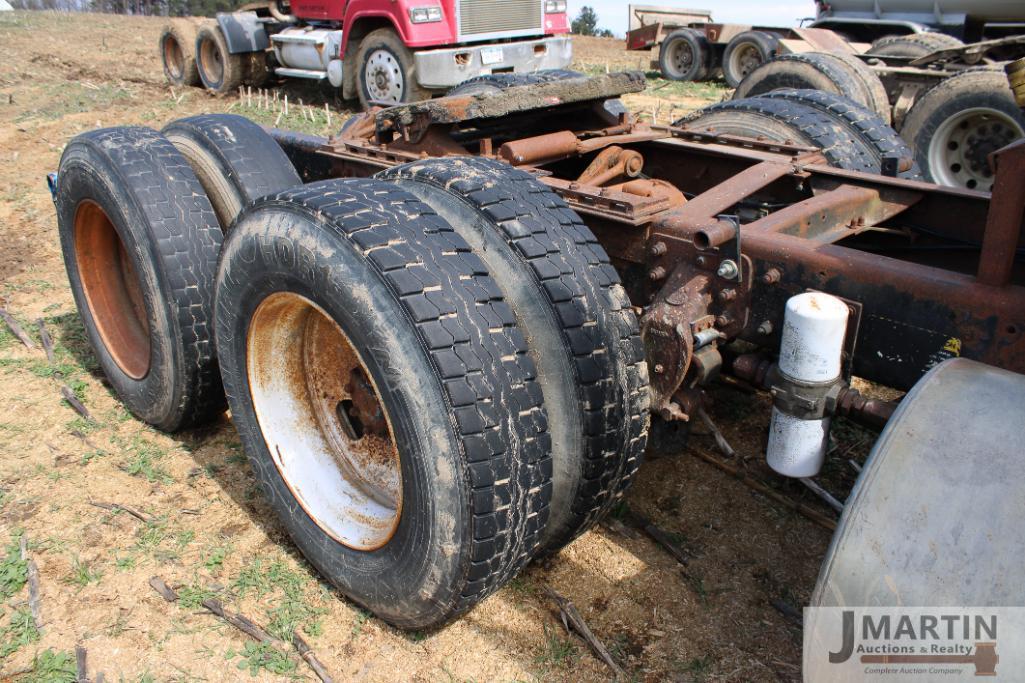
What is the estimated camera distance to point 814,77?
21.7ft

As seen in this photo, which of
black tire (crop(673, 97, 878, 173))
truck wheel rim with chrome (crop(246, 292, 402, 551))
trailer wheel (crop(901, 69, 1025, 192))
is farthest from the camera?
trailer wheel (crop(901, 69, 1025, 192))

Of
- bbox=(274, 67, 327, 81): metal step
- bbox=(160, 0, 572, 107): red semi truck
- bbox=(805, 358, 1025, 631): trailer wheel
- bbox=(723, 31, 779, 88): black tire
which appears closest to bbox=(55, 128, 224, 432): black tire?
bbox=(805, 358, 1025, 631): trailer wheel

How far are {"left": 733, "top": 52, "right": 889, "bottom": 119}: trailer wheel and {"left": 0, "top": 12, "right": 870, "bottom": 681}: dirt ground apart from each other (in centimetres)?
360

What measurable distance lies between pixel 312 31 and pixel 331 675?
1228 centimetres

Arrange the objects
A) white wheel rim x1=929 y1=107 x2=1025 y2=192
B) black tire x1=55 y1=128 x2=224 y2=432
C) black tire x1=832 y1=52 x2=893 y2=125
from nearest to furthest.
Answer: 1. black tire x1=55 y1=128 x2=224 y2=432
2. black tire x1=832 y1=52 x2=893 y2=125
3. white wheel rim x1=929 y1=107 x2=1025 y2=192

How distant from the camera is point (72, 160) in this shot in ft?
12.5

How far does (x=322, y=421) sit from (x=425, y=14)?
9.06 meters

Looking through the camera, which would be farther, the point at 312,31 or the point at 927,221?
the point at 312,31

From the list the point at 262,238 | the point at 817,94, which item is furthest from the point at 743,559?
the point at 817,94

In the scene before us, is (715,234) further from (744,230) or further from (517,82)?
(517,82)

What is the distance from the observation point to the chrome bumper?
10820 mm

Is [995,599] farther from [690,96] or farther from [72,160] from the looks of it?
[690,96]

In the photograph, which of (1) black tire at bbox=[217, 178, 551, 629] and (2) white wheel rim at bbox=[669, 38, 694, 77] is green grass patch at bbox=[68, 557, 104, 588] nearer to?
(1) black tire at bbox=[217, 178, 551, 629]

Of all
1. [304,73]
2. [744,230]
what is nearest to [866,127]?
[744,230]
